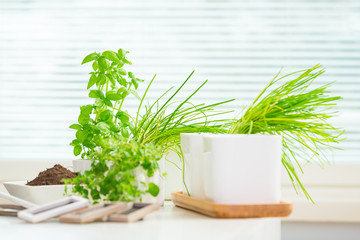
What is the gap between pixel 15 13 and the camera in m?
1.91

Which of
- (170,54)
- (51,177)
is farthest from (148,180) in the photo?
(170,54)

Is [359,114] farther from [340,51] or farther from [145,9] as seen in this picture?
[145,9]

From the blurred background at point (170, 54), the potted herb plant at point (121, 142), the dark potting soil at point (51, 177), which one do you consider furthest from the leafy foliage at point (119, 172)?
the blurred background at point (170, 54)

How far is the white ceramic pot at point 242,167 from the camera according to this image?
1.03 m

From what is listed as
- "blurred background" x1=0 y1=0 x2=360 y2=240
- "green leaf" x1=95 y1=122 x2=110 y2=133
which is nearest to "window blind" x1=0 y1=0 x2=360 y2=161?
"blurred background" x1=0 y1=0 x2=360 y2=240

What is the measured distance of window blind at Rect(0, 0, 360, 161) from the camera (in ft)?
5.92

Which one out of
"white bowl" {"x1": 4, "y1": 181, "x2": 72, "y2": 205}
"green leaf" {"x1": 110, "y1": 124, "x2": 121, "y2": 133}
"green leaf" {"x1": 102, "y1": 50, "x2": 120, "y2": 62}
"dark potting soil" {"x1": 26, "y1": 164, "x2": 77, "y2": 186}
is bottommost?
"white bowl" {"x1": 4, "y1": 181, "x2": 72, "y2": 205}

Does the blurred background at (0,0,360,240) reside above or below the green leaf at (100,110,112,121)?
above

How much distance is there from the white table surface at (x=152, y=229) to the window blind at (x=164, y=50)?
829 mm

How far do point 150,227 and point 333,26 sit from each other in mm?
1184

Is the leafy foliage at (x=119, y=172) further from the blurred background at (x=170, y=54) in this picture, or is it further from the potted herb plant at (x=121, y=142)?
the blurred background at (x=170, y=54)

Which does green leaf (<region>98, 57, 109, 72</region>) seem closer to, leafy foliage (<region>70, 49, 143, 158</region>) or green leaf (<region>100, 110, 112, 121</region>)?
leafy foliage (<region>70, 49, 143, 158</region>)

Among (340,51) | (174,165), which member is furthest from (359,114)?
(174,165)

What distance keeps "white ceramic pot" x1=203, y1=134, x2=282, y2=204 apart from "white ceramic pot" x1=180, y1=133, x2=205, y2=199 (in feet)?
0.19
